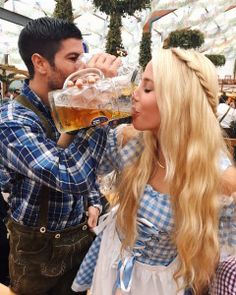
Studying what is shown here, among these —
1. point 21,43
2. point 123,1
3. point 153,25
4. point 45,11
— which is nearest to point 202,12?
point 153,25

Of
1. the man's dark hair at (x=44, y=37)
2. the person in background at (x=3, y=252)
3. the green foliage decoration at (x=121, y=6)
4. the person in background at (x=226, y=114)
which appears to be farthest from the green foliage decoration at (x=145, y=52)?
the man's dark hair at (x=44, y=37)

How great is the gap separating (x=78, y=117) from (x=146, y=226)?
38 cm

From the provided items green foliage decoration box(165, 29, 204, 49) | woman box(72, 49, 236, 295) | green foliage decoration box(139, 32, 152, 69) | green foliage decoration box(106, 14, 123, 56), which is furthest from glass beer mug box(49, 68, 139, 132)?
green foliage decoration box(165, 29, 204, 49)

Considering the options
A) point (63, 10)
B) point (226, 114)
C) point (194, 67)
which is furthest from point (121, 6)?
point (194, 67)

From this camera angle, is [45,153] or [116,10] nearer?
[45,153]

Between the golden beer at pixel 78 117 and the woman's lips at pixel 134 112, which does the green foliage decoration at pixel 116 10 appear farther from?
the golden beer at pixel 78 117

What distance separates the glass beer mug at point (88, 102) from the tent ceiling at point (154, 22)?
9.27 m

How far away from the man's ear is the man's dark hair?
0.01 m

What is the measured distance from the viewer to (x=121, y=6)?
4414 millimetres

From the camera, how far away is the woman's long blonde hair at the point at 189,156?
950 mm

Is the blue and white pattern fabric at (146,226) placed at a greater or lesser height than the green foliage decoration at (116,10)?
lesser

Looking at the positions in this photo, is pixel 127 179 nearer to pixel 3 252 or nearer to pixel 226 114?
pixel 3 252

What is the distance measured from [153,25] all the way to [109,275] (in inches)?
648

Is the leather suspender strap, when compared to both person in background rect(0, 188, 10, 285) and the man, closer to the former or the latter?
the man
